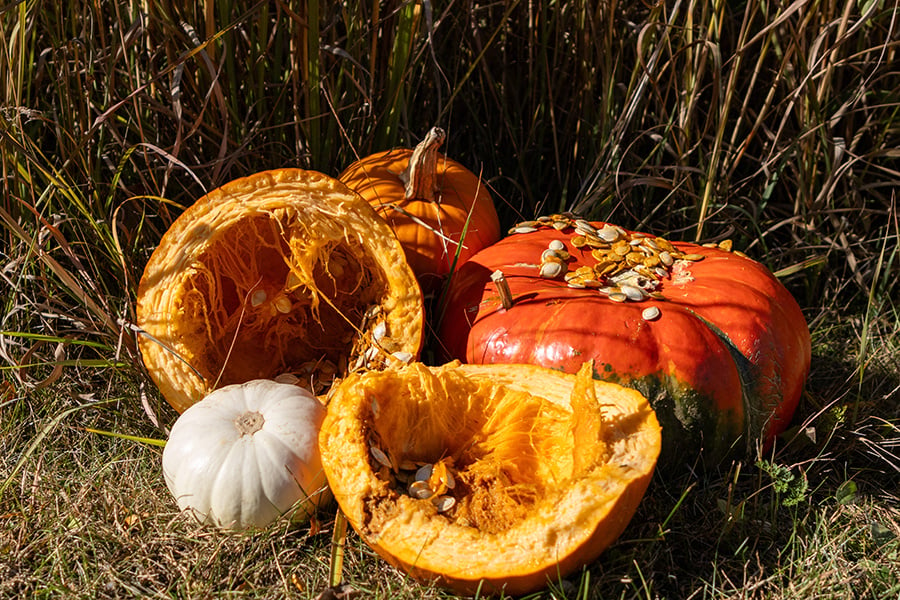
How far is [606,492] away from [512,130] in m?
1.91

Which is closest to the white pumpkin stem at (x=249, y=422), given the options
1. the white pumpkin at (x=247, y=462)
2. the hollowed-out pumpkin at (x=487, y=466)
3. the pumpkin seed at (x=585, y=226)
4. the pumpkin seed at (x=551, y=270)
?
the white pumpkin at (x=247, y=462)

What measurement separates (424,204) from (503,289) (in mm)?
547

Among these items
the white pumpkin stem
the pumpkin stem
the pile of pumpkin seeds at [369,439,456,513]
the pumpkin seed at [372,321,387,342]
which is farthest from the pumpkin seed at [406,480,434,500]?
the pumpkin stem

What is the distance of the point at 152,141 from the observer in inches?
110

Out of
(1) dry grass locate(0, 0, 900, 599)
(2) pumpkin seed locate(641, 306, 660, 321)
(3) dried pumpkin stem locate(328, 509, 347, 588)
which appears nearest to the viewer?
(3) dried pumpkin stem locate(328, 509, 347, 588)

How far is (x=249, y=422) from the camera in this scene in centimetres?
207

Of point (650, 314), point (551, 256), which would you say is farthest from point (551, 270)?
point (650, 314)

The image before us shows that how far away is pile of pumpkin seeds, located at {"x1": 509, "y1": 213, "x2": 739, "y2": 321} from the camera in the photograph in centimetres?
240

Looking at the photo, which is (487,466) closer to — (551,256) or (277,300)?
(551,256)

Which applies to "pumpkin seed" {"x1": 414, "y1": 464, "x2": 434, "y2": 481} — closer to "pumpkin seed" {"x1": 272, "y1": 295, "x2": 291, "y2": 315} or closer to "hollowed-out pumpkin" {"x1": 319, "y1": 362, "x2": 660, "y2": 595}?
"hollowed-out pumpkin" {"x1": 319, "y1": 362, "x2": 660, "y2": 595}

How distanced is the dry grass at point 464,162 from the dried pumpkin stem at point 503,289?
26.2 inches

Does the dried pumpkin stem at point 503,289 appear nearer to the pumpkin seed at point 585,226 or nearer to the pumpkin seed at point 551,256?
the pumpkin seed at point 551,256

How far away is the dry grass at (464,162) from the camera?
1984mm

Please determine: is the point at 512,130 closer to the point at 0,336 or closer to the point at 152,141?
the point at 152,141
